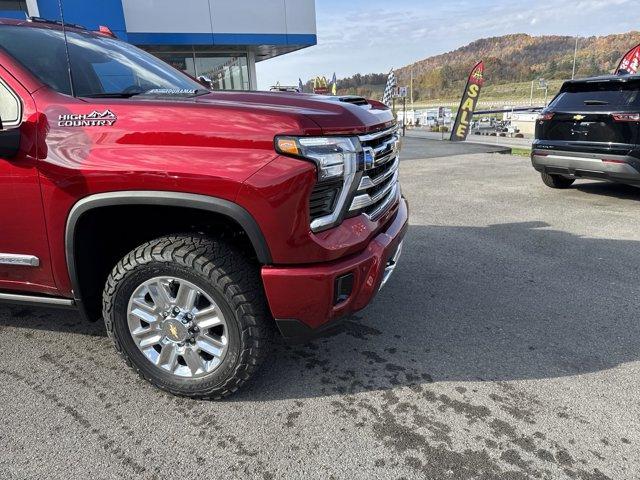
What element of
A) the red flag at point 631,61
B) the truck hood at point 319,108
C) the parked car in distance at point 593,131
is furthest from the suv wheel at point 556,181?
the red flag at point 631,61

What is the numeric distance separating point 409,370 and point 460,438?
0.61 meters

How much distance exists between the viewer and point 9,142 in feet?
7.55

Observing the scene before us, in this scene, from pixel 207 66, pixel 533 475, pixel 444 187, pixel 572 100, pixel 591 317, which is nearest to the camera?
pixel 533 475

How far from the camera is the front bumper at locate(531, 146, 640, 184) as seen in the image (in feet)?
20.3

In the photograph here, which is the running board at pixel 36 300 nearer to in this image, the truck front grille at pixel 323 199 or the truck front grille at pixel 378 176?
the truck front grille at pixel 323 199

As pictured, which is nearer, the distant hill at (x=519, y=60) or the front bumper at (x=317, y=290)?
the front bumper at (x=317, y=290)

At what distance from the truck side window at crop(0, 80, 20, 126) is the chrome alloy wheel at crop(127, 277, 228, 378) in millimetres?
1055

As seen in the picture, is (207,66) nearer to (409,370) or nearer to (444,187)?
(444,187)

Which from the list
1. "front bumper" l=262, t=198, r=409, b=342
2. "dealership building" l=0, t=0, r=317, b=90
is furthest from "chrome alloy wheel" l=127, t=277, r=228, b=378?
"dealership building" l=0, t=0, r=317, b=90

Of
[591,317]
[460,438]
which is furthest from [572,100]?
[460,438]

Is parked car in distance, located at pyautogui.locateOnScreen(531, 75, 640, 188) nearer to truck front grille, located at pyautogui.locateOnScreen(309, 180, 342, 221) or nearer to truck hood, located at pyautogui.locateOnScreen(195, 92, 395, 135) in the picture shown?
truck hood, located at pyautogui.locateOnScreen(195, 92, 395, 135)

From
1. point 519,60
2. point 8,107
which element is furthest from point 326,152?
point 519,60

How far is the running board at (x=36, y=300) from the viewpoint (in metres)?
2.67

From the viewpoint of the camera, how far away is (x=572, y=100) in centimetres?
676
